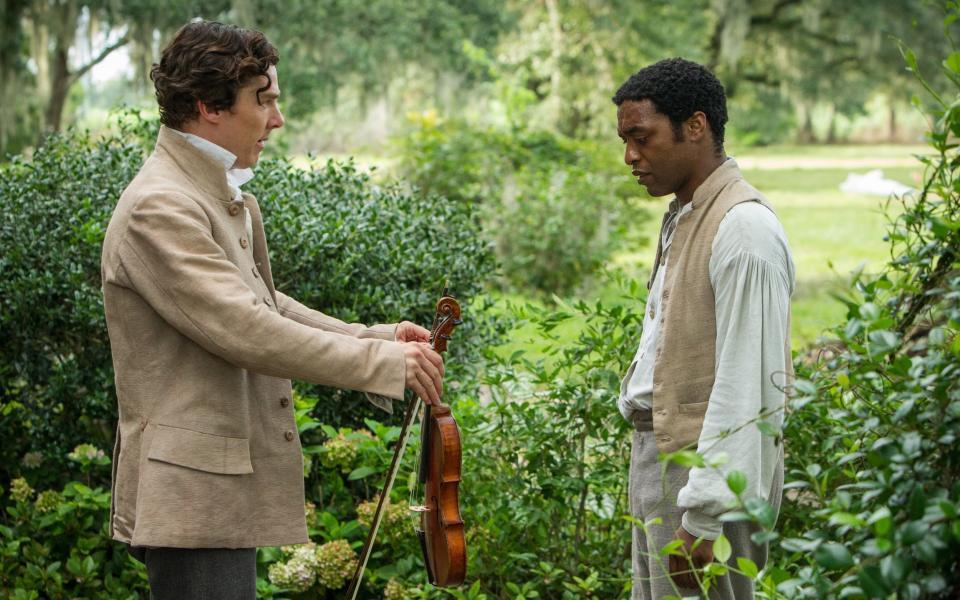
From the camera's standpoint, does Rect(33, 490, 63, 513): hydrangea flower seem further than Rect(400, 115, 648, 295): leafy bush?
No

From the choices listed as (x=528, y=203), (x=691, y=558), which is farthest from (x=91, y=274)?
(x=528, y=203)

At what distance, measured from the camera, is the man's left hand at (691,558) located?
229 cm

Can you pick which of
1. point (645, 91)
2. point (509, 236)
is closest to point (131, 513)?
point (645, 91)

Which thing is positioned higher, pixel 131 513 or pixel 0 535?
pixel 131 513

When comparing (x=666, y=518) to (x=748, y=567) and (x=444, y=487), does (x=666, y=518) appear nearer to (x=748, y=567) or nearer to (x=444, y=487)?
(x=444, y=487)

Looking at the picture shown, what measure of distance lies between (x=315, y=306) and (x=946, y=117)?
291cm

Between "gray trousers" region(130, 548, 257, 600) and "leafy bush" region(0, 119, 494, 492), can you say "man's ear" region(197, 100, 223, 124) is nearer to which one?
"gray trousers" region(130, 548, 257, 600)

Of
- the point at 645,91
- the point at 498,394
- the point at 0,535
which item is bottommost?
the point at 0,535

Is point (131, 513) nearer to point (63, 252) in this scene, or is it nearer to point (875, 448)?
point (875, 448)

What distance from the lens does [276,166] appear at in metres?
4.98

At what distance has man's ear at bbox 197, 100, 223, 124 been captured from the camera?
245 centimetres

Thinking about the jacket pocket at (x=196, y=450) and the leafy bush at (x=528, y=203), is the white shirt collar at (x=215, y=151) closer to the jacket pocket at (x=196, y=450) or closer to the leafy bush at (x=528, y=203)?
the jacket pocket at (x=196, y=450)

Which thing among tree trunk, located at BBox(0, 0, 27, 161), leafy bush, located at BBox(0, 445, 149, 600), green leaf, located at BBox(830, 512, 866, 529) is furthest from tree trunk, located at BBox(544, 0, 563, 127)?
green leaf, located at BBox(830, 512, 866, 529)

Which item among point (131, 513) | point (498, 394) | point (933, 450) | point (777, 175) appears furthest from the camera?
point (777, 175)
